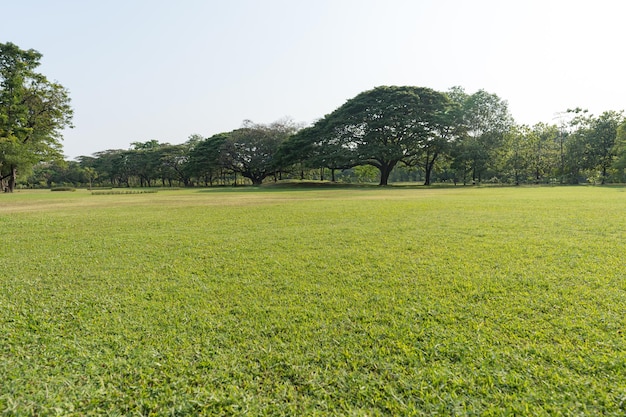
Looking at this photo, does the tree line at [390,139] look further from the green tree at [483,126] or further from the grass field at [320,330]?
the grass field at [320,330]

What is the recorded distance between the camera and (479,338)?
7.78 ft

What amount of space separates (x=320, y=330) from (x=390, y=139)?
32402mm

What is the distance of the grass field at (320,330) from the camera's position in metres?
1.85

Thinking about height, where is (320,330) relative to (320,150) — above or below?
below

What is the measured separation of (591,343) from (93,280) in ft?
17.0

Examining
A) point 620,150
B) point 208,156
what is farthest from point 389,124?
point 208,156

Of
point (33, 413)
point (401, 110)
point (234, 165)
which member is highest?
point (401, 110)

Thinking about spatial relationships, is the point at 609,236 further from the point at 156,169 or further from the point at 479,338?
the point at 156,169

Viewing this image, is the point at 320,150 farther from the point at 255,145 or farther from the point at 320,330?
the point at 320,330

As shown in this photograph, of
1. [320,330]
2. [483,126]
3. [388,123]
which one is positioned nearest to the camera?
[320,330]

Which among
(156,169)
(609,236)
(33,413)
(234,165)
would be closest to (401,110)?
(234,165)

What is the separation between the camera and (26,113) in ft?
86.9

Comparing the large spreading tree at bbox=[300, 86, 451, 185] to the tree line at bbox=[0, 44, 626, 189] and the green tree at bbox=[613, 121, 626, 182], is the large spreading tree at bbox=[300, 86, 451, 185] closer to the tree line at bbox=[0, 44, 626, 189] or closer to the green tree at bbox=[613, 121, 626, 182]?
the tree line at bbox=[0, 44, 626, 189]

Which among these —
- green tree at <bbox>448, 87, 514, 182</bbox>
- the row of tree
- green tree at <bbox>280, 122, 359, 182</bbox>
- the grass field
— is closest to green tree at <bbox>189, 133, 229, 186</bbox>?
the row of tree
